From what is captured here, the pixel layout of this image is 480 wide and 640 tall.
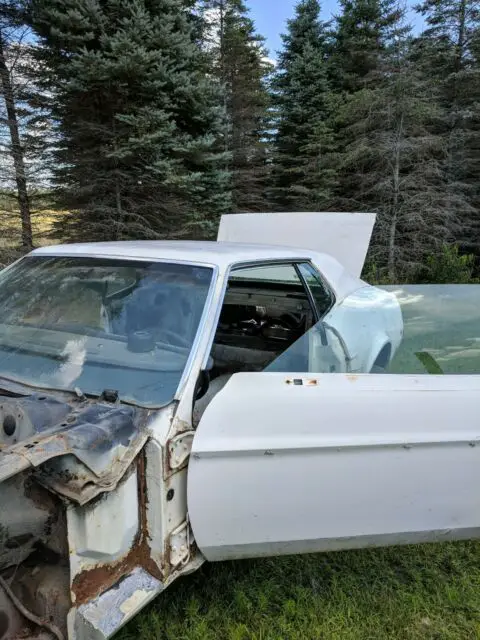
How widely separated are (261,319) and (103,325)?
1735mm

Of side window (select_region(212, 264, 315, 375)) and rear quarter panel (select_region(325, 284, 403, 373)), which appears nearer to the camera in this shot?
rear quarter panel (select_region(325, 284, 403, 373))

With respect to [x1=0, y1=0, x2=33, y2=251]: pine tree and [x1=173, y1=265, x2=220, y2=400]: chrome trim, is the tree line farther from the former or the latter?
[x1=173, y1=265, x2=220, y2=400]: chrome trim

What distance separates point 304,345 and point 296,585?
1230 millimetres

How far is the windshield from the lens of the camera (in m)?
1.96

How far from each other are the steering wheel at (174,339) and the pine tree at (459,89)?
45.5 ft

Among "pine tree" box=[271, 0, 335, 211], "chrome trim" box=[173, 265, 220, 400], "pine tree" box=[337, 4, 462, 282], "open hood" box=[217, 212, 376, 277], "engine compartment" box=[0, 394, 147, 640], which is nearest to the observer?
"engine compartment" box=[0, 394, 147, 640]

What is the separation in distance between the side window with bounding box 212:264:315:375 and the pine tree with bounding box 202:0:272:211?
11.2 m

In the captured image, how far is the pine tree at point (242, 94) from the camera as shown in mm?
15203

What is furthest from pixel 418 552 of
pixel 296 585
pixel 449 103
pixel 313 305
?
pixel 449 103

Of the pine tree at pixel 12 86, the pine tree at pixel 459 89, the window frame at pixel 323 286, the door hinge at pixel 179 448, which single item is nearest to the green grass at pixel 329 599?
the door hinge at pixel 179 448

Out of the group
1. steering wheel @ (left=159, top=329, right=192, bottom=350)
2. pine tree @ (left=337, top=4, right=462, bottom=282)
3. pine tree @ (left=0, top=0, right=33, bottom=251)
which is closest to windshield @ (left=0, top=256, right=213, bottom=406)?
steering wheel @ (left=159, top=329, right=192, bottom=350)

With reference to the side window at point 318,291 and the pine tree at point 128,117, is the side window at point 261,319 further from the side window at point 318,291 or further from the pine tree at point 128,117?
the pine tree at point 128,117

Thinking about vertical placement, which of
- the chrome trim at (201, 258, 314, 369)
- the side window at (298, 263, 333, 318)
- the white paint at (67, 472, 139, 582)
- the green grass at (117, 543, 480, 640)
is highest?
the chrome trim at (201, 258, 314, 369)

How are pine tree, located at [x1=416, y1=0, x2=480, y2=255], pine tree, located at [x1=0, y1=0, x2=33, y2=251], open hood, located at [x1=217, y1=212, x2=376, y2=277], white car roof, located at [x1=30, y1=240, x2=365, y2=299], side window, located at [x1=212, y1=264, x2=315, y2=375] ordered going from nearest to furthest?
white car roof, located at [x1=30, y1=240, x2=365, y2=299]
side window, located at [x1=212, y1=264, x2=315, y2=375]
open hood, located at [x1=217, y1=212, x2=376, y2=277]
pine tree, located at [x1=0, y1=0, x2=33, y2=251]
pine tree, located at [x1=416, y1=0, x2=480, y2=255]
